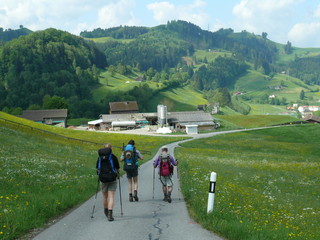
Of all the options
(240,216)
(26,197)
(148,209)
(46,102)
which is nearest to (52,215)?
(26,197)

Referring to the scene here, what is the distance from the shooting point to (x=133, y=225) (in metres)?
11.9

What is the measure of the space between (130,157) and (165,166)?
1.64 m

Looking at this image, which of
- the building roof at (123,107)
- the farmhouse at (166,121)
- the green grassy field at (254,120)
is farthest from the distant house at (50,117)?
the green grassy field at (254,120)

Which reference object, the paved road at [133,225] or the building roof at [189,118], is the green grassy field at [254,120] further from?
the paved road at [133,225]

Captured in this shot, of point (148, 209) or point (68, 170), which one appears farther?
point (68, 170)

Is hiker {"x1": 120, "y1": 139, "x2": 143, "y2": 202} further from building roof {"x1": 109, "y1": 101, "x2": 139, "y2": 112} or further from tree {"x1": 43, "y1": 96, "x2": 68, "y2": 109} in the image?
building roof {"x1": 109, "y1": 101, "x2": 139, "y2": 112}

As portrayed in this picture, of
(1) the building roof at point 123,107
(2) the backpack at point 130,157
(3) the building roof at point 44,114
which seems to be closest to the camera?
(2) the backpack at point 130,157

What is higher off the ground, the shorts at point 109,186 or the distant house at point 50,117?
the shorts at point 109,186

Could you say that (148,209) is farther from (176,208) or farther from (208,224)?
(208,224)

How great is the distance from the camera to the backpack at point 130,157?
16.2 metres

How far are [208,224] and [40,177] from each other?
11294 mm

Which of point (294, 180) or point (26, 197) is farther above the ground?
point (26, 197)

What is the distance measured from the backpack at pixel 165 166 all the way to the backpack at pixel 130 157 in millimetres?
1219

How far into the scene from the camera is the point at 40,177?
19656 millimetres
